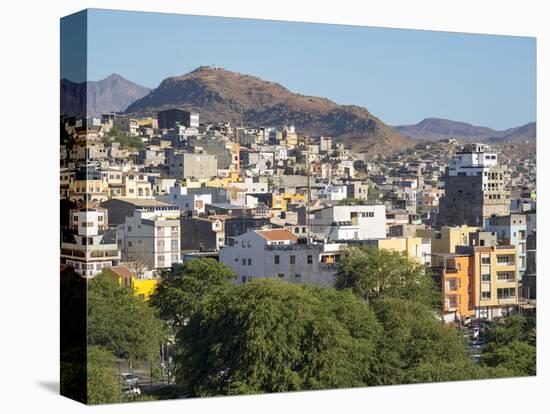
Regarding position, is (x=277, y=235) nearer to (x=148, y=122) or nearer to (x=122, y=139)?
(x=148, y=122)

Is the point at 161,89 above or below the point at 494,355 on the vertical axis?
above

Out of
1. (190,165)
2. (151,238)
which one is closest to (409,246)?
(190,165)

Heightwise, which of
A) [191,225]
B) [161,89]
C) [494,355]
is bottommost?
[494,355]

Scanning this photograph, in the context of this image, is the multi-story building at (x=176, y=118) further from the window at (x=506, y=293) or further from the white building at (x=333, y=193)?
the window at (x=506, y=293)

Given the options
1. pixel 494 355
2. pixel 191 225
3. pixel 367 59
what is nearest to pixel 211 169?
pixel 191 225

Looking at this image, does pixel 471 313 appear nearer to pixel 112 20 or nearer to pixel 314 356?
pixel 314 356

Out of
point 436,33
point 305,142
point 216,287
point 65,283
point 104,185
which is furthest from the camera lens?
point 305,142
